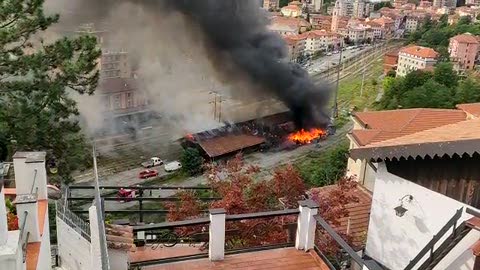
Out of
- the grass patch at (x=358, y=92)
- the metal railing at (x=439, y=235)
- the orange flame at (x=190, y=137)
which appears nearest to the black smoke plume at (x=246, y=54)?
the orange flame at (x=190, y=137)

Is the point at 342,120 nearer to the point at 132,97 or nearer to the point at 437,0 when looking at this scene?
the point at 132,97

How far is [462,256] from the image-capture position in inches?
193

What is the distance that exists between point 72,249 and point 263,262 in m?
2.11

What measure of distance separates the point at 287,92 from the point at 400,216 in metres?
34.8

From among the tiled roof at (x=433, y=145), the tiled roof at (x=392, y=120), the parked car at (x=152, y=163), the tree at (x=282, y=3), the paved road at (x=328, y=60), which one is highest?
the tree at (x=282, y=3)

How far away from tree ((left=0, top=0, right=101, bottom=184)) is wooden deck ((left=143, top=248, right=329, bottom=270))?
6545 millimetres

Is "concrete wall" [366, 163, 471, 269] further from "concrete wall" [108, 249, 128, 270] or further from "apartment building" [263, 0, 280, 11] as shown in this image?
"apartment building" [263, 0, 280, 11]

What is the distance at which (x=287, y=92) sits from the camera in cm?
3984

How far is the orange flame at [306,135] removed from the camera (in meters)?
38.2

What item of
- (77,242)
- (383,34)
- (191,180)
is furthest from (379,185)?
(383,34)

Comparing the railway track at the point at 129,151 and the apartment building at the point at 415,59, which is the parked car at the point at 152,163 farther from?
the apartment building at the point at 415,59

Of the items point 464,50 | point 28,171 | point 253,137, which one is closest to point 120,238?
point 28,171

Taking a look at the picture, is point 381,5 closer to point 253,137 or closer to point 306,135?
point 306,135

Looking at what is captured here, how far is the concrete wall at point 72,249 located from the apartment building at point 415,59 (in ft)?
182
